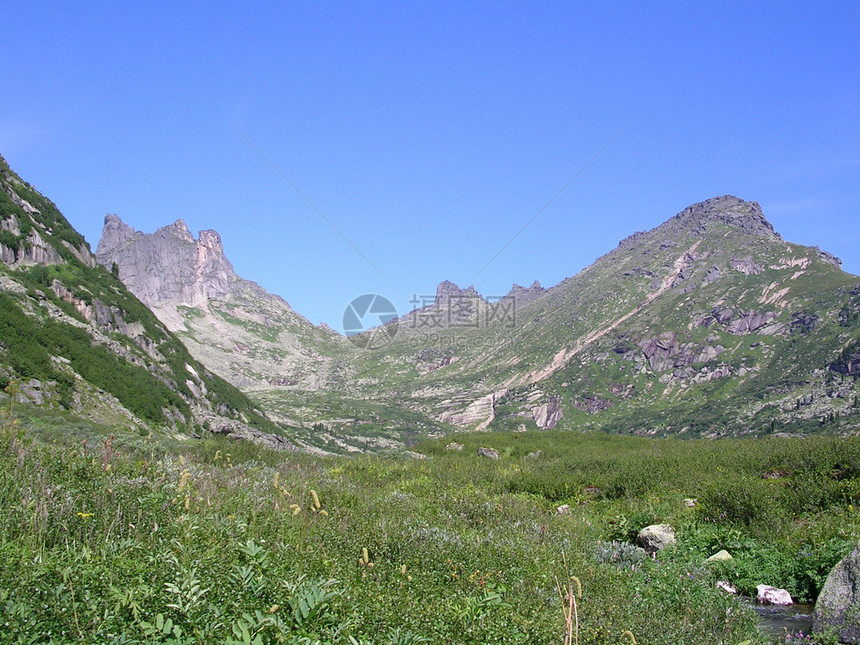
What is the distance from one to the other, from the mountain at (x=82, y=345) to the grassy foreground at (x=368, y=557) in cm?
1313

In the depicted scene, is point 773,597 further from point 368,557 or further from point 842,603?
point 368,557

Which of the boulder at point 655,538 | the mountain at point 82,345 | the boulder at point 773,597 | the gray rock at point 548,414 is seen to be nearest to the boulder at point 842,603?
the boulder at point 773,597

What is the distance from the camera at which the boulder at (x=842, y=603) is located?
19.5 ft

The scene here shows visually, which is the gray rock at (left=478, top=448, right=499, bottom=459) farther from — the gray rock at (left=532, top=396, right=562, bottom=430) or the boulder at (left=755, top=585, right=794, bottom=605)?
the gray rock at (left=532, top=396, right=562, bottom=430)

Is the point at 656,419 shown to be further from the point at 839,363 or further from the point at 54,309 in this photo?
the point at 54,309

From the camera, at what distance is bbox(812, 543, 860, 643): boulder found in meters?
5.95

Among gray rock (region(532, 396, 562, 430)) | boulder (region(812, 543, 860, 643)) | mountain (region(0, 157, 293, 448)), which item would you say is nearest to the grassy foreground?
boulder (region(812, 543, 860, 643))

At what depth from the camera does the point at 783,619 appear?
6949 mm

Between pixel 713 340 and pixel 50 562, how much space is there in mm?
210023

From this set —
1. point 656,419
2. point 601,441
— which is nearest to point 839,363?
point 656,419

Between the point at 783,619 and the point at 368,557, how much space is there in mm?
5105

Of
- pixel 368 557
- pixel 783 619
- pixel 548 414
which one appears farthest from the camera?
pixel 548 414

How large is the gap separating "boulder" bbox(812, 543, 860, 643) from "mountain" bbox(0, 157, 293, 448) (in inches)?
776

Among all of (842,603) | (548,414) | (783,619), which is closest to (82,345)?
(783,619)
